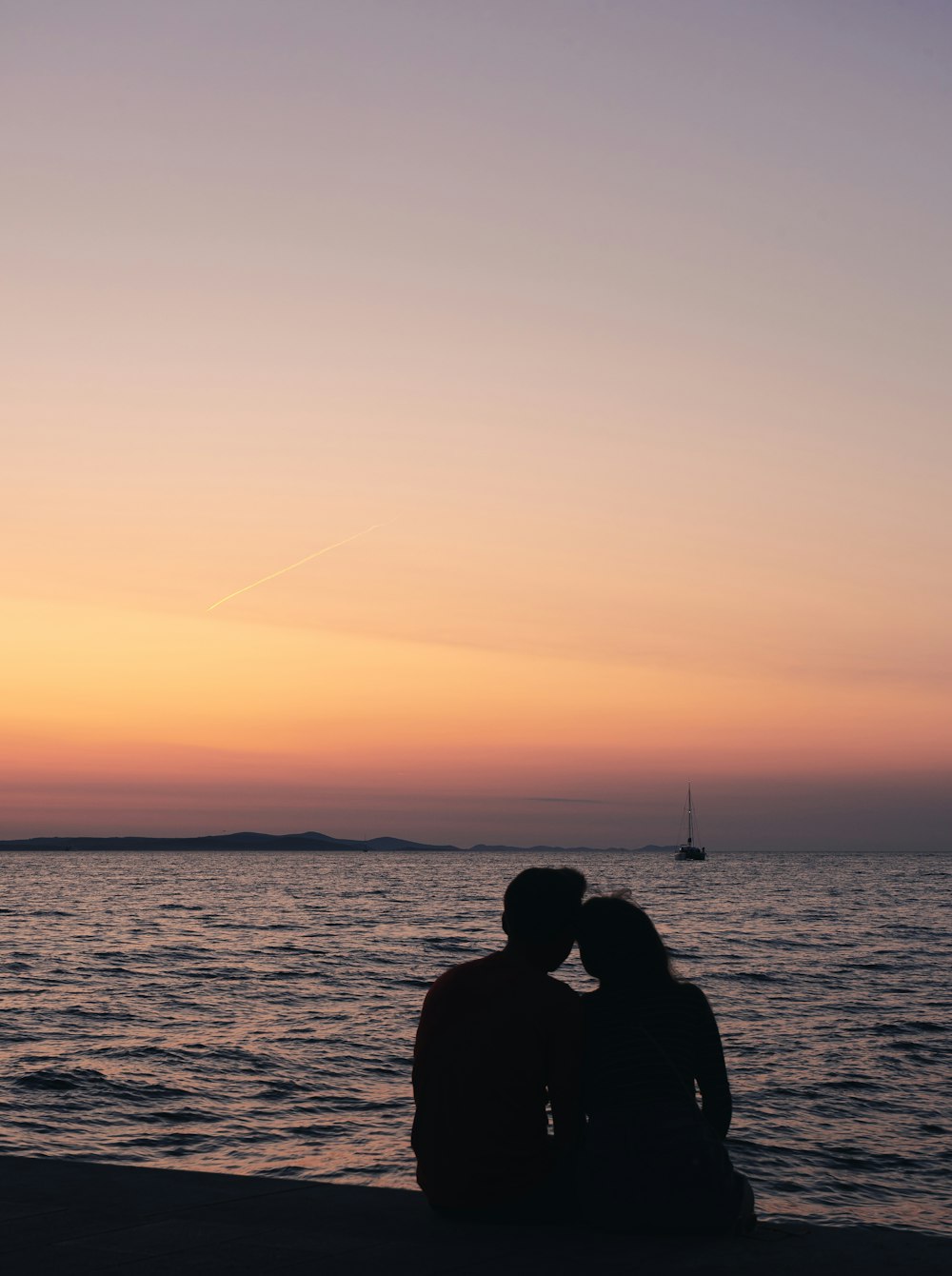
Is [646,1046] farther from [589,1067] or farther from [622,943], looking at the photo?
[622,943]

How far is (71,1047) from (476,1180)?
18168 millimetres

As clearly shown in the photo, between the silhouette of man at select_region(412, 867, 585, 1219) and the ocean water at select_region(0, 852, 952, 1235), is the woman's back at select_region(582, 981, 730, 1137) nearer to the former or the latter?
the silhouette of man at select_region(412, 867, 585, 1219)

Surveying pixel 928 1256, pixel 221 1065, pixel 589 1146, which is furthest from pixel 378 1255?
pixel 221 1065

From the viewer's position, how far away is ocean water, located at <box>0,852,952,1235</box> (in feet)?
46.5

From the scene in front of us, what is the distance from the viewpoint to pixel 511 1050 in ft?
17.4

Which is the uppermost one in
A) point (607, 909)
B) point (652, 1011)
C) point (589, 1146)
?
point (607, 909)

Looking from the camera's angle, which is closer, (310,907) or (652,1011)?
(652,1011)

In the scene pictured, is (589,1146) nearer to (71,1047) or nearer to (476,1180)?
(476,1180)

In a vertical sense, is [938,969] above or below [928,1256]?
below

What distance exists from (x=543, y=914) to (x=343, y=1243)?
1.79m

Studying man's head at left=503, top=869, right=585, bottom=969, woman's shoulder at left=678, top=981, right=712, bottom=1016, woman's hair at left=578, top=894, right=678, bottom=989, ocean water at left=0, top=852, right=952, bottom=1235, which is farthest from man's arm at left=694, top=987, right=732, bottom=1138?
ocean water at left=0, top=852, right=952, bottom=1235

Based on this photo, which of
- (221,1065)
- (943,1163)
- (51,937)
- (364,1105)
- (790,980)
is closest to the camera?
(943,1163)

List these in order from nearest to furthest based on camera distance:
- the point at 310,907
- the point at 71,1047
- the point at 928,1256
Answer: the point at 928,1256
the point at 71,1047
the point at 310,907

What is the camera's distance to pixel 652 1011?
5.37 metres
